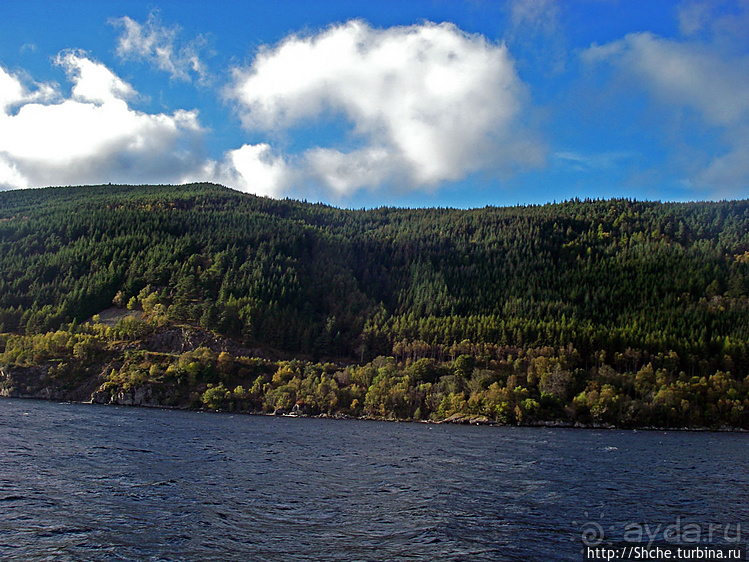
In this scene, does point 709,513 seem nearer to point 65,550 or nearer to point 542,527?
point 542,527

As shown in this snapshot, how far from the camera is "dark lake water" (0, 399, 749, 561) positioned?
41656mm

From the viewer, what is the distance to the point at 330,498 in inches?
2304

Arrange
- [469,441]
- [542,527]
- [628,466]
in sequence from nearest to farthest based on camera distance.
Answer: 1. [542,527]
2. [628,466]
3. [469,441]

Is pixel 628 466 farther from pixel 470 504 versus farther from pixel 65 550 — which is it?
pixel 65 550

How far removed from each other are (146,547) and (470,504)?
3010 centimetres

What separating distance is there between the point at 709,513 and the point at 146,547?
49.4 meters

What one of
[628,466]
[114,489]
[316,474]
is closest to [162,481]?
[114,489]

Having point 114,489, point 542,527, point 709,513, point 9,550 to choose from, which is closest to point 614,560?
point 542,527

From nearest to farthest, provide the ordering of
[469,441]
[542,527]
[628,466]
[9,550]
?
[9,550] < [542,527] < [628,466] < [469,441]

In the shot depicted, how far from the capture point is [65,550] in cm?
3875

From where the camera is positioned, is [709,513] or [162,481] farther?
[162,481]

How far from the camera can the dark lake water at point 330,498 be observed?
41.7 m

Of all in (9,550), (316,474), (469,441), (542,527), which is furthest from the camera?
(469,441)

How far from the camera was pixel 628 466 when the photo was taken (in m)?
92.3
